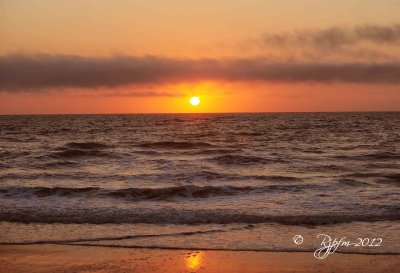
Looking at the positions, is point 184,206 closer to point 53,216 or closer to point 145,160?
point 53,216

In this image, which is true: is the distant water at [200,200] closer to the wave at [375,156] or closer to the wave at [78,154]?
the wave at [375,156]

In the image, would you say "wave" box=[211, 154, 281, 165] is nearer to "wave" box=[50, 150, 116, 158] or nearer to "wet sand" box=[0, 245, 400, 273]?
"wave" box=[50, 150, 116, 158]

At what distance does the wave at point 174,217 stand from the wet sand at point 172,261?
117 inches

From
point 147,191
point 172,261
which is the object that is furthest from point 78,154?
point 172,261

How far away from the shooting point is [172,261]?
343 inches

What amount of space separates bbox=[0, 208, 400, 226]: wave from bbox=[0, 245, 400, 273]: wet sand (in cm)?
296

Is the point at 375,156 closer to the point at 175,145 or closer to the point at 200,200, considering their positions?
the point at 175,145

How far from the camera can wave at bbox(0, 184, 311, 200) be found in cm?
1661

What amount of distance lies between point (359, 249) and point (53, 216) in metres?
8.20

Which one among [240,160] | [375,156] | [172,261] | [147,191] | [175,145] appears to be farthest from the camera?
[175,145]

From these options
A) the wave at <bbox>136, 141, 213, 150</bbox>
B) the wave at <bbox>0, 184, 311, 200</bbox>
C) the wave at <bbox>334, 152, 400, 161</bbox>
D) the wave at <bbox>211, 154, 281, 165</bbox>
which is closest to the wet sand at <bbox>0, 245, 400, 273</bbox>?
the wave at <bbox>0, 184, 311, 200</bbox>

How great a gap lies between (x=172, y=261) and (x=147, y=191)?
8.72 m

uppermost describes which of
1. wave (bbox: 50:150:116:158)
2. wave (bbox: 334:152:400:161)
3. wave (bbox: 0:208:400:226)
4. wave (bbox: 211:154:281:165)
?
wave (bbox: 50:150:116:158)

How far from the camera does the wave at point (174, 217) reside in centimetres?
1237
